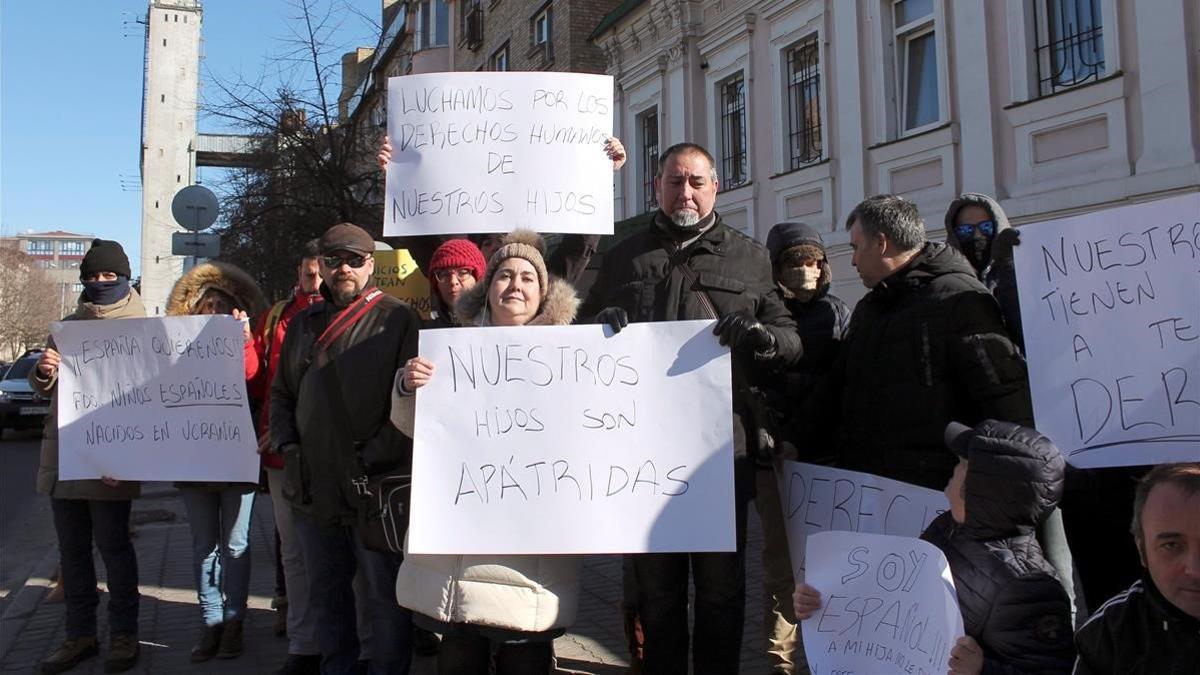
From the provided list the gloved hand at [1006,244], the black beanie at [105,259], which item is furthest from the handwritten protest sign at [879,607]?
the black beanie at [105,259]

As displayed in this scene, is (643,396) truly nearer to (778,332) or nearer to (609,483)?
(609,483)

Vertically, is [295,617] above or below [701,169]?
below

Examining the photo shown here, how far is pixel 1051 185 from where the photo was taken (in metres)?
8.04

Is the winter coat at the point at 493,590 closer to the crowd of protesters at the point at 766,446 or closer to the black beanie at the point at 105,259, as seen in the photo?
the crowd of protesters at the point at 766,446

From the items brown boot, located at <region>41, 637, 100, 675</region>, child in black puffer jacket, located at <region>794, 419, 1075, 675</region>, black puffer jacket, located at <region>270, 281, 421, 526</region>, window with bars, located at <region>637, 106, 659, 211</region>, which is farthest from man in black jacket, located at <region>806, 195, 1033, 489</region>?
window with bars, located at <region>637, 106, 659, 211</region>

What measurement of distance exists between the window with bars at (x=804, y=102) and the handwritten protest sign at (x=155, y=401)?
9.02 m

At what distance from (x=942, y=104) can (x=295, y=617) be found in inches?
324

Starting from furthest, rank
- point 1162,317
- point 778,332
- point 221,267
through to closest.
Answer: point 221,267
point 778,332
point 1162,317

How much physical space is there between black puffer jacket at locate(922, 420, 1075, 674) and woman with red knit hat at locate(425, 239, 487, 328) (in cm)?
197

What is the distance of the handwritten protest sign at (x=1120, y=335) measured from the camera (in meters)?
2.36

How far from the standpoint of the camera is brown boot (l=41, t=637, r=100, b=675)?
14.0ft

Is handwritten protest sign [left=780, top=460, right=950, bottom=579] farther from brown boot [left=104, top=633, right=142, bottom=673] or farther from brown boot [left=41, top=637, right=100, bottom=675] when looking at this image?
brown boot [left=41, top=637, right=100, bottom=675]

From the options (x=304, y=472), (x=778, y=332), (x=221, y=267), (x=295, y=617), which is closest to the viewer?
(x=778, y=332)

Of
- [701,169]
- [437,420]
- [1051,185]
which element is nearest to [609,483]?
[437,420]
